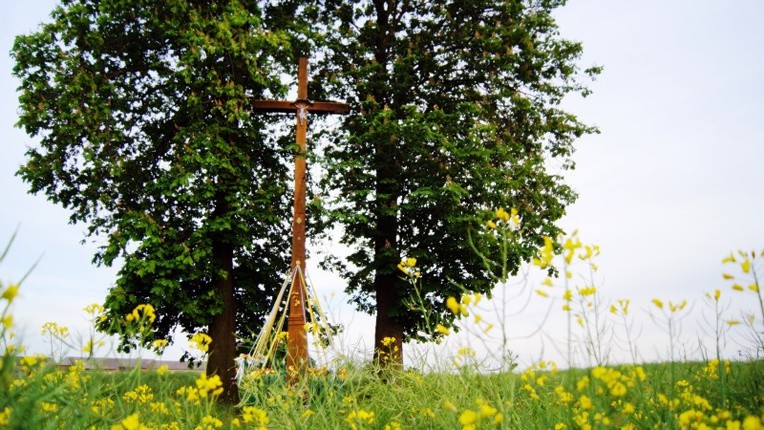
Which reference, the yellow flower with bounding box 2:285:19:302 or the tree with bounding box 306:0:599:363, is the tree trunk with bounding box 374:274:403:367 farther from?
the yellow flower with bounding box 2:285:19:302

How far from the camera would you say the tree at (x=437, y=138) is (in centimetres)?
1238

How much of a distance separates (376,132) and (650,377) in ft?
28.0

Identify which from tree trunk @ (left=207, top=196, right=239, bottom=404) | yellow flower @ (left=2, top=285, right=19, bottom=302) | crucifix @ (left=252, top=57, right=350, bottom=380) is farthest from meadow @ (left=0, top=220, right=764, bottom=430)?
tree trunk @ (left=207, top=196, right=239, bottom=404)

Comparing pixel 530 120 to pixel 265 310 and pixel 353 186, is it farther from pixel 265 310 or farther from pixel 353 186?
pixel 265 310

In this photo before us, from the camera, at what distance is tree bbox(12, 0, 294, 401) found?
11352 millimetres

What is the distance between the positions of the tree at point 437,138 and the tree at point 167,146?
2.03 meters

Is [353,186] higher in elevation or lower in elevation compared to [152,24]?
lower

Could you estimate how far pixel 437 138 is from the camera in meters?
12.4

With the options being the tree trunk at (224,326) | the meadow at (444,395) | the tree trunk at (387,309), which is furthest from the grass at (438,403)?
the tree trunk at (387,309)

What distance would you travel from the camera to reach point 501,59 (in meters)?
13.3

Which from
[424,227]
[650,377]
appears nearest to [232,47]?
[424,227]

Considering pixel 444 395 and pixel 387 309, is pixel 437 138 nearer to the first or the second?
pixel 387 309

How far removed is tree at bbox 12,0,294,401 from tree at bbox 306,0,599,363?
2.03m

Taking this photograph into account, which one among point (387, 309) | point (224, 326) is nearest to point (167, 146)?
point (224, 326)
